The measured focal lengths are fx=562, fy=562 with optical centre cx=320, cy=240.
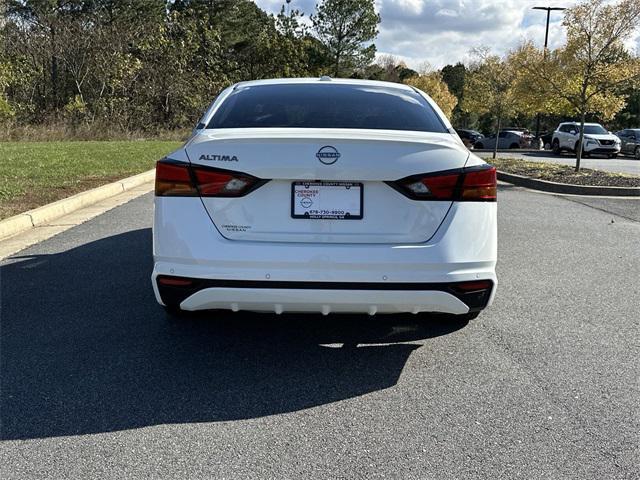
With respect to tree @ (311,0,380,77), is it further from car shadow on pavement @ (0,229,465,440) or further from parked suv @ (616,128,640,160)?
Answer: car shadow on pavement @ (0,229,465,440)

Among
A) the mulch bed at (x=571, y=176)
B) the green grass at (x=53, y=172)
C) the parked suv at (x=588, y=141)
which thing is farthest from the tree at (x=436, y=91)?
the green grass at (x=53, y=172)

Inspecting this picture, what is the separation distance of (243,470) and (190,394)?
739 mm

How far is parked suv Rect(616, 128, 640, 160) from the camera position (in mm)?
27250

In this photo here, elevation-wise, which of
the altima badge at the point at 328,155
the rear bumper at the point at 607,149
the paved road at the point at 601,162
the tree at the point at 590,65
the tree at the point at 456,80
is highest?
the tree at the point at 456,80

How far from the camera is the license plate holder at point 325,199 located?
2910 mm

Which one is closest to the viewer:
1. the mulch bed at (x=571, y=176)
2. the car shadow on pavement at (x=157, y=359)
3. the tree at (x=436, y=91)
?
the car shadow on pavement at (x=157, y=359)

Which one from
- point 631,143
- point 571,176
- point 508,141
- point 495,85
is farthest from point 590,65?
point 508,141

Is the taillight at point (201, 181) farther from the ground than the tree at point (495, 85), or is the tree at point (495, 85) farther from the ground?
the tree at point (495, 85)

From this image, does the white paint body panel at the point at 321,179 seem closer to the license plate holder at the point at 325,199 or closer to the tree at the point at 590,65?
the license plate holder at the point at 325,199

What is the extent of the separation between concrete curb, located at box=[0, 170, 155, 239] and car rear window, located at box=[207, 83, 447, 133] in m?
3.73

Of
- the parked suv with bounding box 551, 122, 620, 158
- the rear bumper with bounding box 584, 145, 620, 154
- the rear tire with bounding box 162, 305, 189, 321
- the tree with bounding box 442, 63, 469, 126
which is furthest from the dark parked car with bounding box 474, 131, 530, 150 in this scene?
the rear tire with bounding box 162, 305, 189, 321

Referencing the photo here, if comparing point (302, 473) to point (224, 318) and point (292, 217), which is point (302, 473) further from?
point (224, 318)

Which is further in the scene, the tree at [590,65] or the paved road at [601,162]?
the paved road at [601,162]

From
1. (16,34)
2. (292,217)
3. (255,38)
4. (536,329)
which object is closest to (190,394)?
(292,217)
